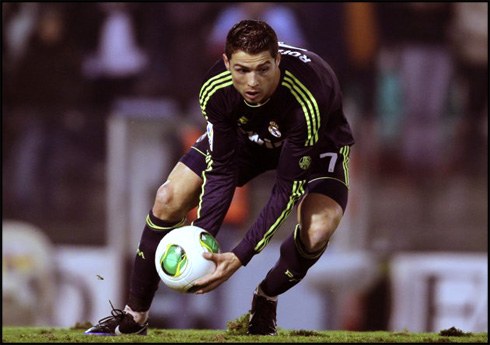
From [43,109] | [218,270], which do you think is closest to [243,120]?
[218,270]

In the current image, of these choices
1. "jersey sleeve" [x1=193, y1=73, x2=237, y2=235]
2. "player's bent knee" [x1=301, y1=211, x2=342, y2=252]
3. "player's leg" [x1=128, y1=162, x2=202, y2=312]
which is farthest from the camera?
"player's leg" [x1=128, y1=162, x2=202, y2=312]

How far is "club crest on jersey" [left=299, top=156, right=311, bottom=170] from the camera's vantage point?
558 centimetres

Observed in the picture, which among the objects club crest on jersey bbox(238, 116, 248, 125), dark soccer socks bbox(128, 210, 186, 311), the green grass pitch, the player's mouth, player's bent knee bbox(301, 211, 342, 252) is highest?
the player's mouth

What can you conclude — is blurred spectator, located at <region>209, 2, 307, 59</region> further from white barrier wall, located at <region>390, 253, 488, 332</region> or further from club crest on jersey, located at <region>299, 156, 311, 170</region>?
club crest on jersey, located at <region>299, 156, 311, 170</region>

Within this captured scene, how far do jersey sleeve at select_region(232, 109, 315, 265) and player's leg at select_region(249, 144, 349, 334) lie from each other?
1.44 feet

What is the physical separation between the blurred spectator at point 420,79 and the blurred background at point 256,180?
0.02 m

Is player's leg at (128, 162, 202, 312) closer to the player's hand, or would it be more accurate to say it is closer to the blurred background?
the player's hand

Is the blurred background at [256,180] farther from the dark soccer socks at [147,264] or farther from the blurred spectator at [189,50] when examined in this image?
the dark soccer socks at [147,264]

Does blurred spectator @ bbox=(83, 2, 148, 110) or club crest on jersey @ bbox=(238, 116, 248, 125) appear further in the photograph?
blurred spectator @ bbox=(83, 2, 148, 110)

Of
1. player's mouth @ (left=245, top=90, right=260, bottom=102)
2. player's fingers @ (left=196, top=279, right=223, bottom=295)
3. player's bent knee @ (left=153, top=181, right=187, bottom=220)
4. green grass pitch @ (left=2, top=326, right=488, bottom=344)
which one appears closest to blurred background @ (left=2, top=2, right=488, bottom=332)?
green grass pitch @ (left=2, top=326, right=488, bottom=344)

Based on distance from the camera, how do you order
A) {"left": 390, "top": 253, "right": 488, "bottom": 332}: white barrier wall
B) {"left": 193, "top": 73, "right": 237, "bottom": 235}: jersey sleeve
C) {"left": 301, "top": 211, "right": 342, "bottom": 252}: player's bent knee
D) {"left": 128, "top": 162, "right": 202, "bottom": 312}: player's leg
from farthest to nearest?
{"left": 390, "top": 253, "right": 488, "bottom": 332}: white barrier wall < {"left": 128, "top": 162, "right": 202, "bottom": 312}: player's leg < {"left": 301, "top": 211, "right": 342, "bottom": 252}: player's bent knee < {"left": 193, "top": 73, "right": 237, "bottom": 235}: jersey sleeve

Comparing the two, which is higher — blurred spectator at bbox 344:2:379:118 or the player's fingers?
blurred spectator at bbox 344:2:379:118

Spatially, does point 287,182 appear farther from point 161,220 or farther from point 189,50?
point 189,50

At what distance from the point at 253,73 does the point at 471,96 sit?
555 cm
